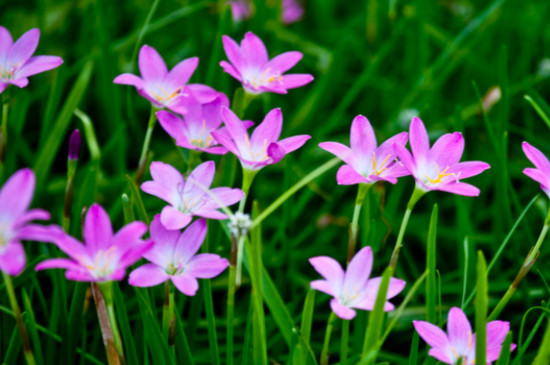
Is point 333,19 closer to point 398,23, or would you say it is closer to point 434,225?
point 398,23

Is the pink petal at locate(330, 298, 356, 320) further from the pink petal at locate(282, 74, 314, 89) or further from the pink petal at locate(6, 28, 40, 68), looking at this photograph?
the pink petal at locate(6, 28, 40, 68)

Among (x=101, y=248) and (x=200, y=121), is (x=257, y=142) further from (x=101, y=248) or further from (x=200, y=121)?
(x=101, y=248)

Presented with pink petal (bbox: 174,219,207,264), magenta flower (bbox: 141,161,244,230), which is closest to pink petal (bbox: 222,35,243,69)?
magenta flower (bbox: 141,161,244,230)

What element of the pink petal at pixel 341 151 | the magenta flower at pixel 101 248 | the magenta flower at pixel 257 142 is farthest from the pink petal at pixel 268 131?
the magenta flower at pixel 101 248

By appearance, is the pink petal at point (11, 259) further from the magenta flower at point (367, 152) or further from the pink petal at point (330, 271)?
the magenta flower at point (367, 152)

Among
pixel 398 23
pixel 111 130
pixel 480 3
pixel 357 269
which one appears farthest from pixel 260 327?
pixel 480 3

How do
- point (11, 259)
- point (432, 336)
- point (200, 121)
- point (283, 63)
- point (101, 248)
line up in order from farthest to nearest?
point (283, 63)
point (200, 121)
point (432, 336)
point (101, 248)
point (11, 259)

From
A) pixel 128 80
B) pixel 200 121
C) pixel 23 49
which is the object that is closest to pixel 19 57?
pixel 23 49
